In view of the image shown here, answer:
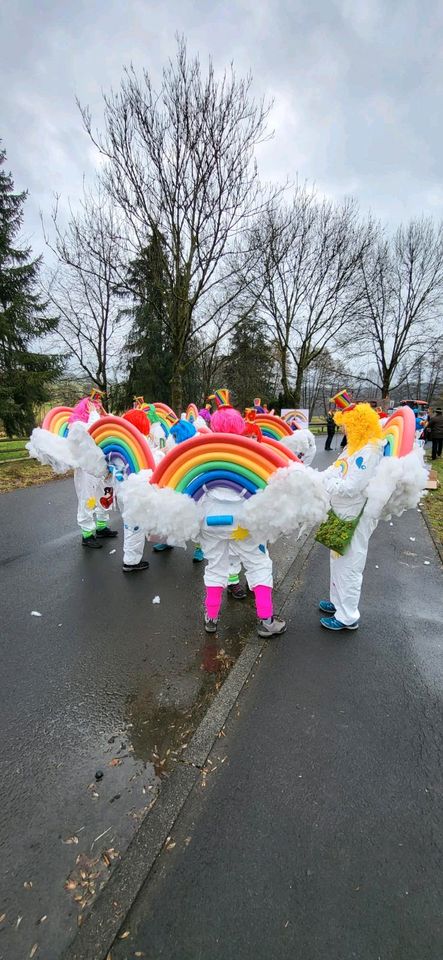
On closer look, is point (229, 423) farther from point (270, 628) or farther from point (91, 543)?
point (91, 543)

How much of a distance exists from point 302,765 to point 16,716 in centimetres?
197

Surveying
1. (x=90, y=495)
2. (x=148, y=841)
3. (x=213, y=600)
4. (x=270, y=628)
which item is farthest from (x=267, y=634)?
(x=90, y=495)

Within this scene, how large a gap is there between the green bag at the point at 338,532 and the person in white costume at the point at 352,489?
4 centimetres

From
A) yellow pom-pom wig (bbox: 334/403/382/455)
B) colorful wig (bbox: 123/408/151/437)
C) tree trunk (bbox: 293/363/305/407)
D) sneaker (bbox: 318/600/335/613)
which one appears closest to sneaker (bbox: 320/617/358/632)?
sneaker (bbox: 318/600/335/613)

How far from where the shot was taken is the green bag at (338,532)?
350cm

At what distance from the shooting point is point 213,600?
372 cm

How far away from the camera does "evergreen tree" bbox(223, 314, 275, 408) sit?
2653cm

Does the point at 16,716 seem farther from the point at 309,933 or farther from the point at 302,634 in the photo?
the point at 302,634

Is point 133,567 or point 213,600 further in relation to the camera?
point 133,567

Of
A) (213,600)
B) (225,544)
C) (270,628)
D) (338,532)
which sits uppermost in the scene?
(338,532)

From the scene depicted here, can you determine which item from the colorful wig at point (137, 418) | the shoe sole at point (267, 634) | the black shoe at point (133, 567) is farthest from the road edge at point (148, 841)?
the colorful wig at point (137, 418)

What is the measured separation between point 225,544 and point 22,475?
9.52 metres

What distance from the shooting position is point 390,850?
1.97 m

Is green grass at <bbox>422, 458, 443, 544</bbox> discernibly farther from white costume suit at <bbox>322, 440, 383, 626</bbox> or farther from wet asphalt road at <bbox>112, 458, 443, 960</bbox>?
wet asphalt road at <bbox>112, 458, 443, 960</bbox>
